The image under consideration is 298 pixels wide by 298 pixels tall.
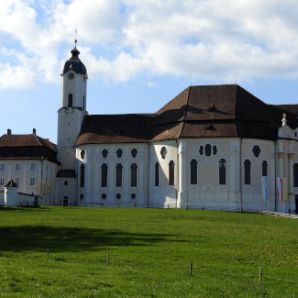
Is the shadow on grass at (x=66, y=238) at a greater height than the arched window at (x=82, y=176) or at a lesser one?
lesser

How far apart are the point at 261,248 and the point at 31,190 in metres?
59.2

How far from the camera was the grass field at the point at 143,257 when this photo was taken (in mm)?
17625

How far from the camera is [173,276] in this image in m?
21.0

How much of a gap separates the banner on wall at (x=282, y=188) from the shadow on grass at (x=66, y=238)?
40171mm

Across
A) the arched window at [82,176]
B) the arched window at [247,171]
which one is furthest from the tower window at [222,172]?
the arched window at [82,176]

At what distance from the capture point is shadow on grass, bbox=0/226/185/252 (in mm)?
33125

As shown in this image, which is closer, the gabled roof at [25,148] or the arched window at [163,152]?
the arched window at [163,152]

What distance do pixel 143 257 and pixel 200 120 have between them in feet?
174

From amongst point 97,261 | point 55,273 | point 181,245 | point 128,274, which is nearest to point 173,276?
point 128,274

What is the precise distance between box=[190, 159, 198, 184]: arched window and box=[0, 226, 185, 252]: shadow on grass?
3684 centimetres

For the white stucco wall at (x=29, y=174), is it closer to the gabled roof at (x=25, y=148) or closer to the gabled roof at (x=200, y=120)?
the gabled roof at (x=25, y=148)

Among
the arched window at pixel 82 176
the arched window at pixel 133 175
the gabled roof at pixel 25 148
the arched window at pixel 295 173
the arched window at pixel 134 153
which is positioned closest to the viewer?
the arched window at pixel 295 173

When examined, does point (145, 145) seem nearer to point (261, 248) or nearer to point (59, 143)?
point (59, 143)

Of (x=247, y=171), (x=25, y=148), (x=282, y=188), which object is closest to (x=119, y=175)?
(x=25, y=148)
